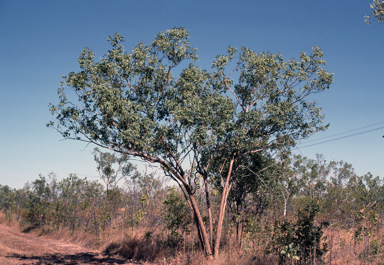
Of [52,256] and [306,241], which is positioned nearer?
[306,241]

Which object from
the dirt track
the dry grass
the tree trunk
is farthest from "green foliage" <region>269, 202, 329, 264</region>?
the dirt track

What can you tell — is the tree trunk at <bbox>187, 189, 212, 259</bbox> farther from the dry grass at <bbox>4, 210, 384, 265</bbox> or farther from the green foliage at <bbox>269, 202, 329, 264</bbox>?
the green foliage at <bbox>269, 202, 329, 264</bbox>

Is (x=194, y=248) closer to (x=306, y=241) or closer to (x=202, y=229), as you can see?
(x=202, y=229)

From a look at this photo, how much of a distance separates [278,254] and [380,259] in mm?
3440

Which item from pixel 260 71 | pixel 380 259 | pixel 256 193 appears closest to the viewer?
pixel 380 259

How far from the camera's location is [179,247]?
13086 mm

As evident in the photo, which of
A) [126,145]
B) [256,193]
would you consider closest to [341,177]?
[256,193]

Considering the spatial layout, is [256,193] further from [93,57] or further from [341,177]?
[341,177]

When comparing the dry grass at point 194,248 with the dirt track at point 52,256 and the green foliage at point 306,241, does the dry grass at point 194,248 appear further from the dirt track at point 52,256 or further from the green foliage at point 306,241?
the dirt track at point 52,256

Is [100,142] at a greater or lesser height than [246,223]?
greater

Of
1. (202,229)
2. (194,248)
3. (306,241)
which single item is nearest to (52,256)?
(194,248)

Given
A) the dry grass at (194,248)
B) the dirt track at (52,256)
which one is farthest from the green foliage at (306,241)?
the dirt track at (52,256)

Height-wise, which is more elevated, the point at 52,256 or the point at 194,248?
the point at 194,248

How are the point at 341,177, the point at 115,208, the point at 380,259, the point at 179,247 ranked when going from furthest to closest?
1. the point at 341,177
2. the point at 115,208
3. the point at 179,247
4. the point at 380,259
